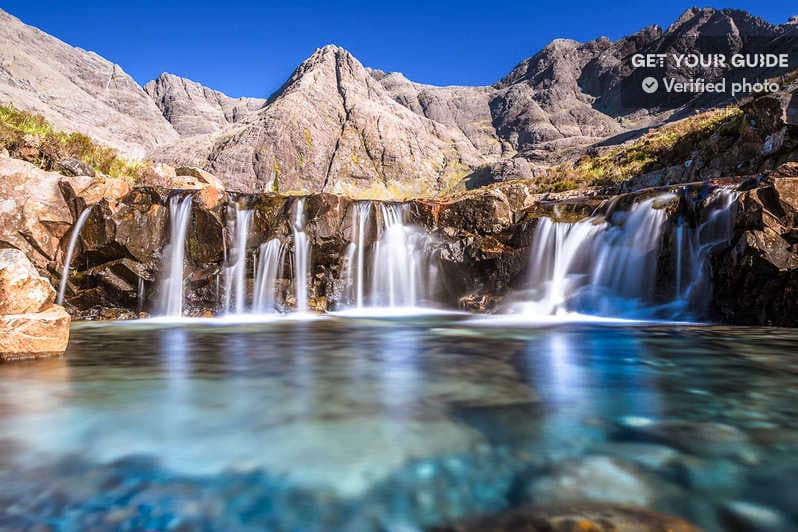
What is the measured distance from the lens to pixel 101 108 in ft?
218

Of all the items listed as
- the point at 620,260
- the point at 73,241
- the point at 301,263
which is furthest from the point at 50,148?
the point at 620,260

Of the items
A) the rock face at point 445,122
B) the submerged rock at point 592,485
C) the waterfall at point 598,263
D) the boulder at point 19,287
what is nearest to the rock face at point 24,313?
the boulder at point 19,287

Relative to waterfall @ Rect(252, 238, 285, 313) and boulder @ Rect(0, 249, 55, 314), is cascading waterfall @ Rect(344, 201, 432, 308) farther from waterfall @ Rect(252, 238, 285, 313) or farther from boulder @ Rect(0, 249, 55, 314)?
boulder @ Rect(0, 249, 55, 314)

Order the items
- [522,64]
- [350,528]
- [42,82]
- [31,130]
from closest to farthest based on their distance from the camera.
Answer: [350,528] → [31,130] → [42,82] → [522,64]

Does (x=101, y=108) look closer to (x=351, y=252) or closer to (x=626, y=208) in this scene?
(x=351, y=252)

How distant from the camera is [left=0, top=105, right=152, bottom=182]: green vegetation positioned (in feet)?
44.1

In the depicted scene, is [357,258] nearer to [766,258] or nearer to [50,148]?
[766,258]

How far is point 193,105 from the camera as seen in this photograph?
9794 cm

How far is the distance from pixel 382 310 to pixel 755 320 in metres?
8.51

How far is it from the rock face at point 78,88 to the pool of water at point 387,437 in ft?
159

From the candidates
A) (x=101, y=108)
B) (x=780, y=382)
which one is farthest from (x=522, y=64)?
(x=780, y=382)

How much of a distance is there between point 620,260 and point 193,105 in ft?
355

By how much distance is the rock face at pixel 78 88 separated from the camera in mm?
52969

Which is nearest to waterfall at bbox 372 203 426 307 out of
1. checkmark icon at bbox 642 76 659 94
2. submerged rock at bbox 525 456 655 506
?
submerged rock at bbox 525 456 655 506
